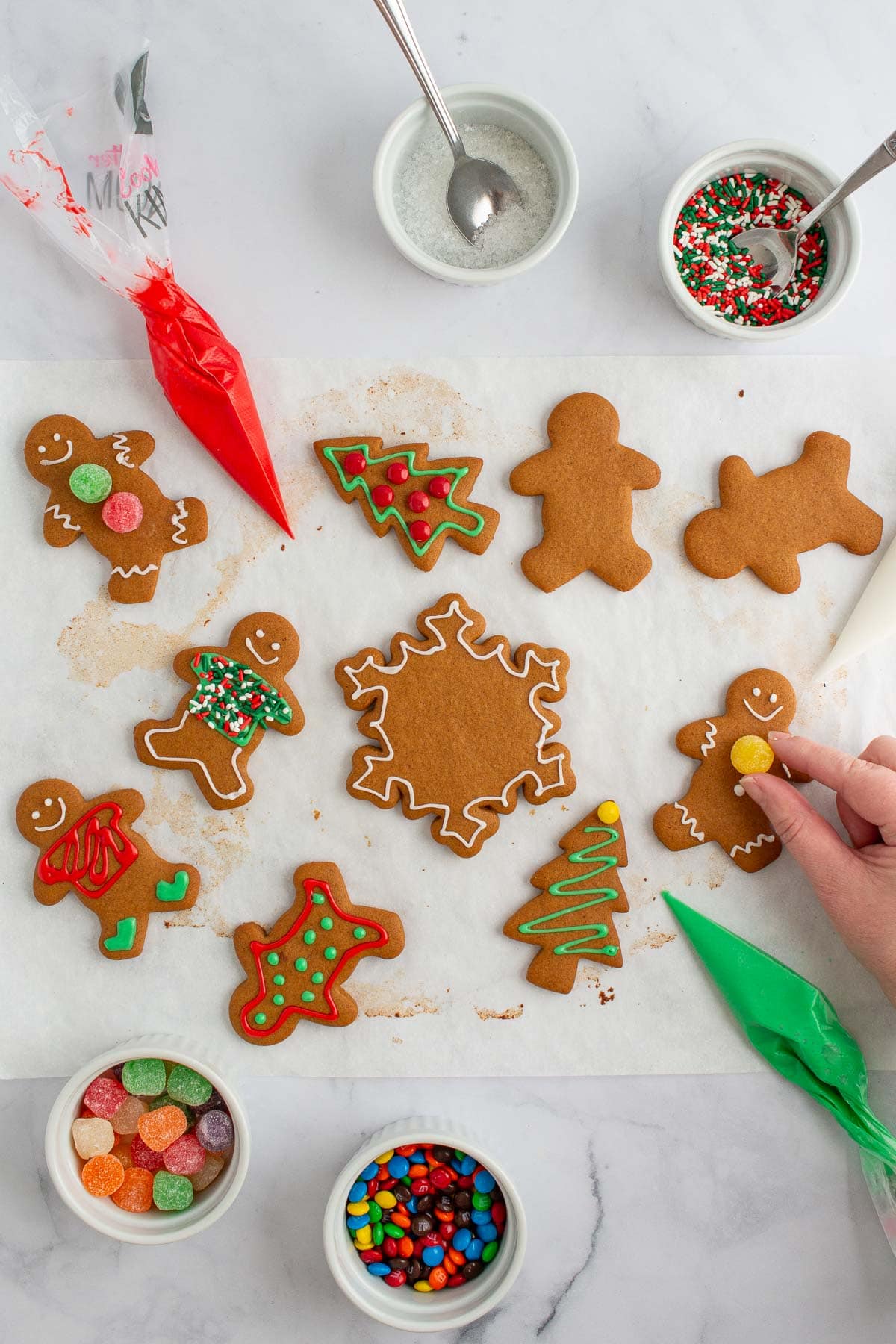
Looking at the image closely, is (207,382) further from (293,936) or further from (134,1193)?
(134,1193)

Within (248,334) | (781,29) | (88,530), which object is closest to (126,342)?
(248,334)

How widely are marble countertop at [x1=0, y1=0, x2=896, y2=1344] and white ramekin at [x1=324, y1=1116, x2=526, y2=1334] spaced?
0.33 ft

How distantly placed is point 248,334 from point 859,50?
42.2 inches

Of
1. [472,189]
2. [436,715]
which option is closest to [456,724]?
[436,715]

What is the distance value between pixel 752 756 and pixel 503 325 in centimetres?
78

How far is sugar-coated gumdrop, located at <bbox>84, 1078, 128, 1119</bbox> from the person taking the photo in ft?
4.45

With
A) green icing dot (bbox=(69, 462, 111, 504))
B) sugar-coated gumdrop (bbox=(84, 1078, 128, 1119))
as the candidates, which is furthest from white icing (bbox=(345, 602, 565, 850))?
sugar-coated gumdrop (bbox=(84, 1078, 128, 1119))

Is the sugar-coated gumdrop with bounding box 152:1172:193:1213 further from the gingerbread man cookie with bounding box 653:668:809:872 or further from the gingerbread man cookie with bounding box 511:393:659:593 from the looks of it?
the gingerbread man cookie with bounding box 511:393:659:593

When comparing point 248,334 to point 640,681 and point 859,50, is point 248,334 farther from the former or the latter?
point 859,50

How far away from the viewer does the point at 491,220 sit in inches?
54.1

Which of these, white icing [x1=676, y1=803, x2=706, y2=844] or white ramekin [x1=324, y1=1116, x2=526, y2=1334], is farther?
white icing [x1=676, y1=803, x2=706, y2=844]

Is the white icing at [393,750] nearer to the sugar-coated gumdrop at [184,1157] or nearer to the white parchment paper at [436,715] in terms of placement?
the white parchment paper at [436,715]

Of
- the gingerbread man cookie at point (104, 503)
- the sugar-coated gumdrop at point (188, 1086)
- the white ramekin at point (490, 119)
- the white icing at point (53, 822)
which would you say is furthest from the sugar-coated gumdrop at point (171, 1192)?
the white ramekin at point (490, 119)

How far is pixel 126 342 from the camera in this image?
4.74ft
